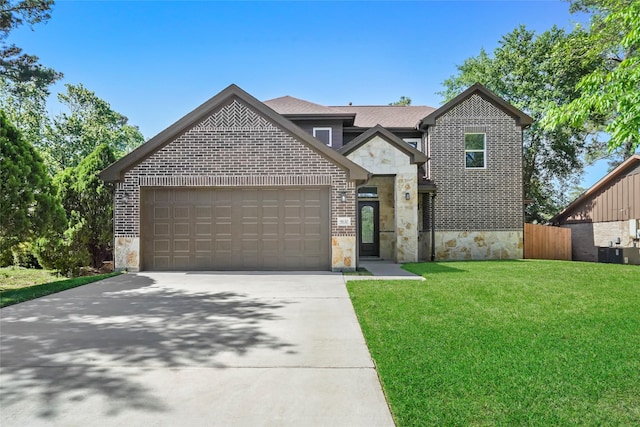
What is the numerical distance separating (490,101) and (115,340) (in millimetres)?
15906

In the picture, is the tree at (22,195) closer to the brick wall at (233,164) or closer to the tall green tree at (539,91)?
the brick wall at (233,164)

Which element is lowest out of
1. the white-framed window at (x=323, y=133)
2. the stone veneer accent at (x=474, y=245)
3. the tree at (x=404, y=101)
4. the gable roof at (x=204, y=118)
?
the stone veneer accent at (x=474, y=245)

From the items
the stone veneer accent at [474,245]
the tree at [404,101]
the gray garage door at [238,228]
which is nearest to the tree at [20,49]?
the gray garage door at [238,228]

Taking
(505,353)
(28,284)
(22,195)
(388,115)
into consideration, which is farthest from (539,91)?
(28,284)

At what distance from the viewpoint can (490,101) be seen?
52.9 ft

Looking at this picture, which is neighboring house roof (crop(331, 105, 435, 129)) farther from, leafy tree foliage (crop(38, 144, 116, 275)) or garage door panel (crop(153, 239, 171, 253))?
leafy tree foliage (crop(38, 144, 116, 275))

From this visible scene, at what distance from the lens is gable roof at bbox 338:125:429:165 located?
1432cm

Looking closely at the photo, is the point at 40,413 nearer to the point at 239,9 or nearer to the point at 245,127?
the point at 245,127

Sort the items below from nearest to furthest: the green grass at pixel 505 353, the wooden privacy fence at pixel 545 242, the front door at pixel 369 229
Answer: the green grass at pixel 505 353, the front door at pixel 369 229, the wooden privacy fence at pixel 545 242

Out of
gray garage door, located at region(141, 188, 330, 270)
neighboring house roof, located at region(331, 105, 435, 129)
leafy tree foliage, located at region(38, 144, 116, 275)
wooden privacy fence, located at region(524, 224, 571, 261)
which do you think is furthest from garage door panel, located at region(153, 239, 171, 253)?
wooden privacy fence, located at region(524, 224, 571, 261)

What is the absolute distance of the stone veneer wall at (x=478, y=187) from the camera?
15.8 m

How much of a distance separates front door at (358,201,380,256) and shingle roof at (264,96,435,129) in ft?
12.6

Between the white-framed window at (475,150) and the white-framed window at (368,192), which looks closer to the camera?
the white-framed window at (475,150)

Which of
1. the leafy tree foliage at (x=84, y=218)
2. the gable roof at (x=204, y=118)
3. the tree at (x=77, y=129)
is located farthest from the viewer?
the tree at (x=77, y=129)
